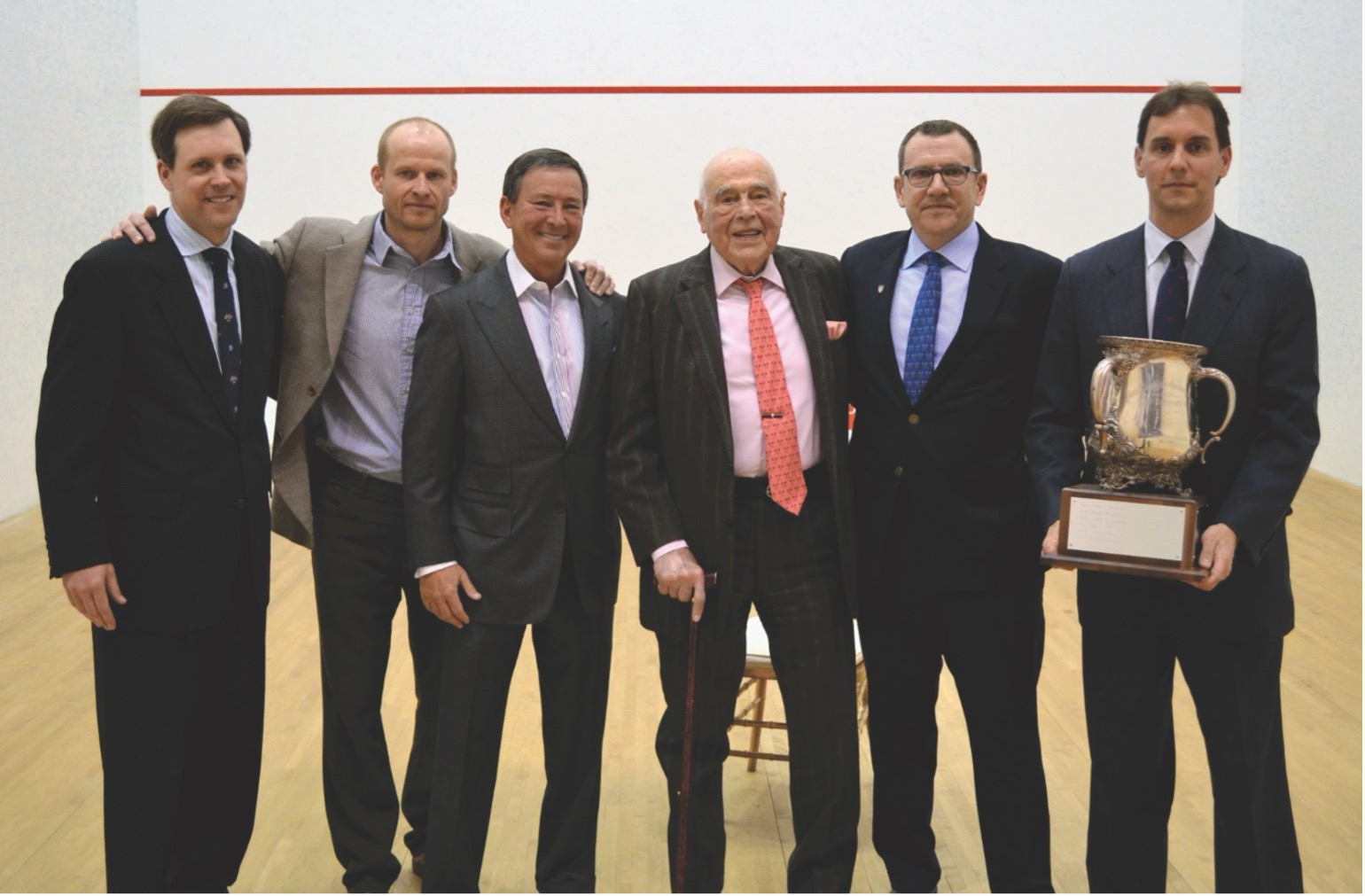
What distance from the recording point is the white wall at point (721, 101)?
21.2 feet

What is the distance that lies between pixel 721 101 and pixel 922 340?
15.3 ft

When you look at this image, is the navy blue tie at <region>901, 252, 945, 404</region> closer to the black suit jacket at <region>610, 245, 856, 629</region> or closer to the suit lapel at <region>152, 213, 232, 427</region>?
the black suit jacket at <region>610, 245, 856, 629</region>

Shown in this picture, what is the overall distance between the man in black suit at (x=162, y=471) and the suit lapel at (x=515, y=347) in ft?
1.30

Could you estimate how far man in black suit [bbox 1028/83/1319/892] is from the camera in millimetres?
1901

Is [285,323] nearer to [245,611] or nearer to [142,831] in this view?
[245,611]

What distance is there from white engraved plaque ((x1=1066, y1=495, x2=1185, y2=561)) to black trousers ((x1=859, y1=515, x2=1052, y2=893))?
12.7 inches

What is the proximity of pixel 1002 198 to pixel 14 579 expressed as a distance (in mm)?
4839

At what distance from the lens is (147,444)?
2.05 meters

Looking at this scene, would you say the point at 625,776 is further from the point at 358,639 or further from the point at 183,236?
the point at 183,236

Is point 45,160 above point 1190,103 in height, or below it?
above

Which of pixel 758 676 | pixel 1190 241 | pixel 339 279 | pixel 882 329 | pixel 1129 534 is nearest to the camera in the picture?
pixel 1129 534

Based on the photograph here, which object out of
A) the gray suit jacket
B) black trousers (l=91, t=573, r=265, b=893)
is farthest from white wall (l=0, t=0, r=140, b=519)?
black trousers (l=91, t=573, r=265, b=893)

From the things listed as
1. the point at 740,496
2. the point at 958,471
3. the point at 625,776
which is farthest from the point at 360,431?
the point at 625,776

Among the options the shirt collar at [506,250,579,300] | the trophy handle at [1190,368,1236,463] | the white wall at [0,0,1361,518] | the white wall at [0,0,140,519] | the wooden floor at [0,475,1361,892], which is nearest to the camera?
the trophy handle at [1190,368,1236,463]
